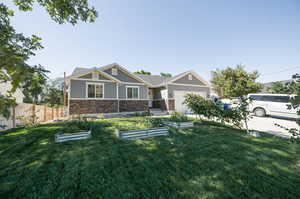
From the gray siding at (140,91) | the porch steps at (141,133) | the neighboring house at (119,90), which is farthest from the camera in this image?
the gray siding at (140,91)

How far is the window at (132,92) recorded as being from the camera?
12742 mm

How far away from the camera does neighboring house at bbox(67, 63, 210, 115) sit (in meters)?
10.3

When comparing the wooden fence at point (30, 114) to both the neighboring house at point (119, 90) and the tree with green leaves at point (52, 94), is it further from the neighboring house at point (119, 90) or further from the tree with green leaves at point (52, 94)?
the neighboring house at point (119, 90)

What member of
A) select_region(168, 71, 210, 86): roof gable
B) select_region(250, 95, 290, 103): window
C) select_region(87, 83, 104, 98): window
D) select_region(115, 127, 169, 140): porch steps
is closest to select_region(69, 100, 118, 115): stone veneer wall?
select_region(87, 83, 104, 98): window

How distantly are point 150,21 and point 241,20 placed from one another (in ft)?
23.1

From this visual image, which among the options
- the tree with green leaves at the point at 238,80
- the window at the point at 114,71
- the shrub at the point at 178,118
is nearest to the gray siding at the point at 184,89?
the tree with green leaves at the point at 238,80

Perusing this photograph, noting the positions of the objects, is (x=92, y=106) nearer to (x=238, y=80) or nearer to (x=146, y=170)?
(x=146, y=170)

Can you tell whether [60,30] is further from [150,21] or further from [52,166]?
[52,166]

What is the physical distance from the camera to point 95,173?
2.32 metres

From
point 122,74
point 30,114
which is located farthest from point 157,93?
point 30,114

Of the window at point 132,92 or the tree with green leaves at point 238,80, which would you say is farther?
the tree with green leaves at point 238,80

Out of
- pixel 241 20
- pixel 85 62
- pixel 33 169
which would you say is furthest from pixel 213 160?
pixel 85 62

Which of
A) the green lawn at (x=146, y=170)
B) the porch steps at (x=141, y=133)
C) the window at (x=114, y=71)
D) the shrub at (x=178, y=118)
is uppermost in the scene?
the window at (x=114, y=71)

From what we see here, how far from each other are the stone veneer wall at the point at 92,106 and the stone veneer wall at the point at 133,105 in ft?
2.55
